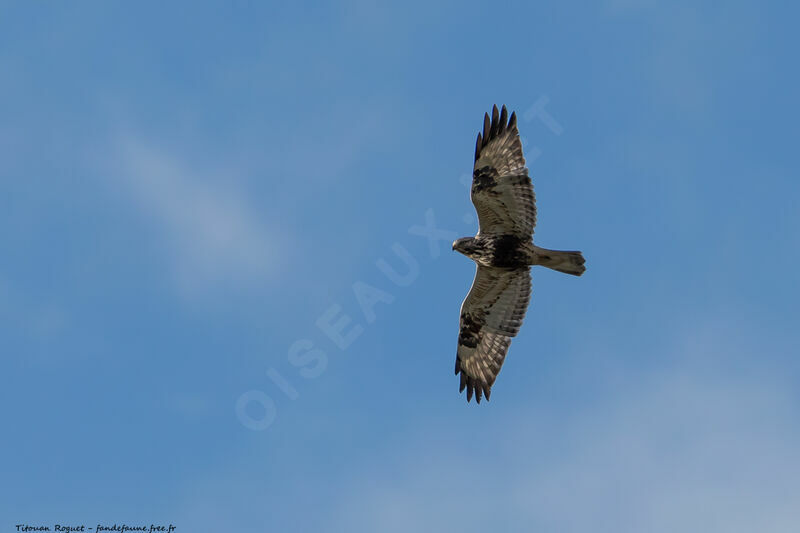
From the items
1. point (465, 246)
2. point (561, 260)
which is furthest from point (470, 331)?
point (561, 260)

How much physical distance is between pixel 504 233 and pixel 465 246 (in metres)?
0.78

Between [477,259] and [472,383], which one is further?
[472,383]

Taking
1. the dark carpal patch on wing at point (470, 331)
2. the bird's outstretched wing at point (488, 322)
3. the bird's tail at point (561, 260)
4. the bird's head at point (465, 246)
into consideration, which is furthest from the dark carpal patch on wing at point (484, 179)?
the dark carpal patch on wing at point (470, 331)

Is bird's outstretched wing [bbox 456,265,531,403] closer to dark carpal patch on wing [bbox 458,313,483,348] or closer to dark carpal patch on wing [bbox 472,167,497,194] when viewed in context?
dark carpal patch on wing [bbox 458,313,483,348]

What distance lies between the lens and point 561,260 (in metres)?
16.5

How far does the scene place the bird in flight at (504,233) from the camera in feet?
54.3

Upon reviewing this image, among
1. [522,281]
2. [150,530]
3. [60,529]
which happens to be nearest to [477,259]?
[522,281]

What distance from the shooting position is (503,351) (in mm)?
18156

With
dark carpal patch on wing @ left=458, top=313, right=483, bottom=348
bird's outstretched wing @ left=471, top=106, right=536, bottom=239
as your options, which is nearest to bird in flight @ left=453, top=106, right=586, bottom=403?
bird's outstretched wing @ left=471, top=106, right=536, bottom=239

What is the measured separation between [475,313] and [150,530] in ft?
24.3

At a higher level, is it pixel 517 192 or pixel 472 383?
pixel 517 192

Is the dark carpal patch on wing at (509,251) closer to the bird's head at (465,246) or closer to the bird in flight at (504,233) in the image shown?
the bird in flight at (504,233)

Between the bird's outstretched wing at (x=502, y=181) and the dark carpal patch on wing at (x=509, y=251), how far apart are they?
0.12m

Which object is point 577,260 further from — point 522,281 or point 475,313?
point 475,313
